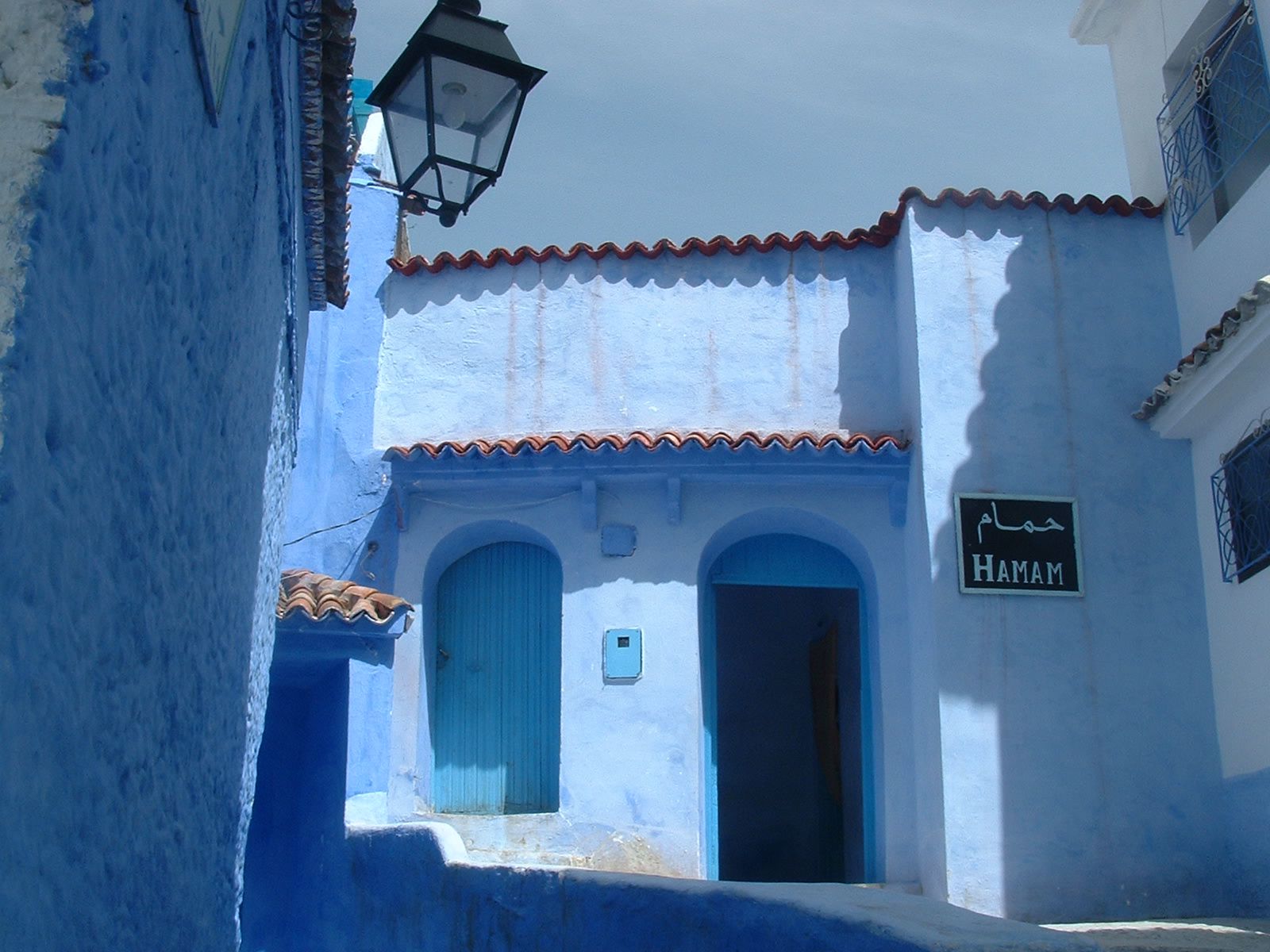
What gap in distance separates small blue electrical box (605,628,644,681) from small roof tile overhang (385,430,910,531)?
80 cm

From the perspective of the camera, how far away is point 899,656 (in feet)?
30.3

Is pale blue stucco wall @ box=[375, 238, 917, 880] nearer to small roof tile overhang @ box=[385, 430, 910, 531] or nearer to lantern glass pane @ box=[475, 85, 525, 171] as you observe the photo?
small roof tile overhang @ box=[385, 430, 910, 531]

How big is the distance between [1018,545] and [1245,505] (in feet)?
4.35

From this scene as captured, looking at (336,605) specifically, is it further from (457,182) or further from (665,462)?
(457,182)

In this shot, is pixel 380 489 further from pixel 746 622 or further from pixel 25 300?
pixel 25 300

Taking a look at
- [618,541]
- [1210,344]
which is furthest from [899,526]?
[1210,344]

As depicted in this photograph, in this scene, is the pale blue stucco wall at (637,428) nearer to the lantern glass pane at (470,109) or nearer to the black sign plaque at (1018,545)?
the black sign plaque at (1018,545)

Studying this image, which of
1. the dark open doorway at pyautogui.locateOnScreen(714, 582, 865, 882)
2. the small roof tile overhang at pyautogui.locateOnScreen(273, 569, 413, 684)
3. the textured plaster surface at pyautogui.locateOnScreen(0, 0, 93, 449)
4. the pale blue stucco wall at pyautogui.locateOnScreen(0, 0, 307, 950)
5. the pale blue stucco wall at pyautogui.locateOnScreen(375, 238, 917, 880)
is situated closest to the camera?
the textured plaster surface at pyautogui.locateOnScreen(0, 0, 93, 449)

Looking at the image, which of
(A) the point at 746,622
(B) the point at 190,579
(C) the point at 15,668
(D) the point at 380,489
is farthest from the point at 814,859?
(C) the point at 15,668

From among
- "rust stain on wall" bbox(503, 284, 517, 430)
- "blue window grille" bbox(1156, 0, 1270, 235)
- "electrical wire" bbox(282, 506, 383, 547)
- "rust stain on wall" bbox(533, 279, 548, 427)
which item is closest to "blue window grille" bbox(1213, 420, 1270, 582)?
"blue window grille" bbox(1156, 0, 1270, 235)

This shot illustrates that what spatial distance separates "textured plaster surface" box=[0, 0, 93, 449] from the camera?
228cm

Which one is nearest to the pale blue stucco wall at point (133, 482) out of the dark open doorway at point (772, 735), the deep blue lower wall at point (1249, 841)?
the deep blue lower wall at point (1249, 841)

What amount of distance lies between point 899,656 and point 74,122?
7519 millimetres

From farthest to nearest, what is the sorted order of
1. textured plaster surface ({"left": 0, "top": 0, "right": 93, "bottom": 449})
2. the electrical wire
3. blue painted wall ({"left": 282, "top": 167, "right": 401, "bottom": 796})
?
the electrical wire → blue painted wall ({"left": 282, "top": 167, "right": 401, "bottom": 796}) → textured plaster surface ({"left": 0, "top": 0, "right": 93, "bottom": 449})
